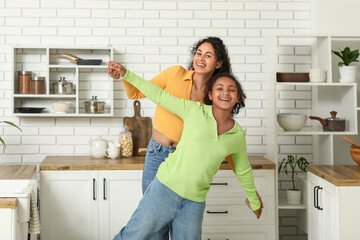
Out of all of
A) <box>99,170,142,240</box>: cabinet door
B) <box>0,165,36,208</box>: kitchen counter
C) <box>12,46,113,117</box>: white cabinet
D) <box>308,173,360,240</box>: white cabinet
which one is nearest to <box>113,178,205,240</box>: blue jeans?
<box>308,173,360,240</box>: white cabinet

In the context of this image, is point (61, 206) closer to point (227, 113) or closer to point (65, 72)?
point (65, 72)

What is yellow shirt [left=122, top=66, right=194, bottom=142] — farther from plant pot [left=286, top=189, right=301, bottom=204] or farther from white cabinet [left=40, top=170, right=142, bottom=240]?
plant pot [left=286, top=189, right=301, bottom=204]

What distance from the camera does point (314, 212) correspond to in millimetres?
3529

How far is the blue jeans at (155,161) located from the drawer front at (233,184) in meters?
1.12

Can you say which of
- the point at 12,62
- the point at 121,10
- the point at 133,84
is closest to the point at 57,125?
the point at 12,62

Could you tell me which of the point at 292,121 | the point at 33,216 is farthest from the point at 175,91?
the point at 292,121

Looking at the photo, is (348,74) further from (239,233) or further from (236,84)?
(236,84)

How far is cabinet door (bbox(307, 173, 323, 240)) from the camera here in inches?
134

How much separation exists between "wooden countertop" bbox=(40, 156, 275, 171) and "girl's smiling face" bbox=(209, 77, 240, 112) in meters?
1.43

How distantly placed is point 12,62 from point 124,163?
134 centimetres

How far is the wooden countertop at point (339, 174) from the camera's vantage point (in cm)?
296

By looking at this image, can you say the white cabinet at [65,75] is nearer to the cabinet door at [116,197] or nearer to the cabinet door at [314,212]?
the cabinet door at [116,197]

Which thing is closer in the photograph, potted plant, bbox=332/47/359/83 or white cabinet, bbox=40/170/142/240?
white cabinet, bbox=40/170/142/240

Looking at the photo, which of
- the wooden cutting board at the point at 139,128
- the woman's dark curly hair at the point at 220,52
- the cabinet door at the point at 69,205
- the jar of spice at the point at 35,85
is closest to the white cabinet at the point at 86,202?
the cabinet door at the point at 69,205
